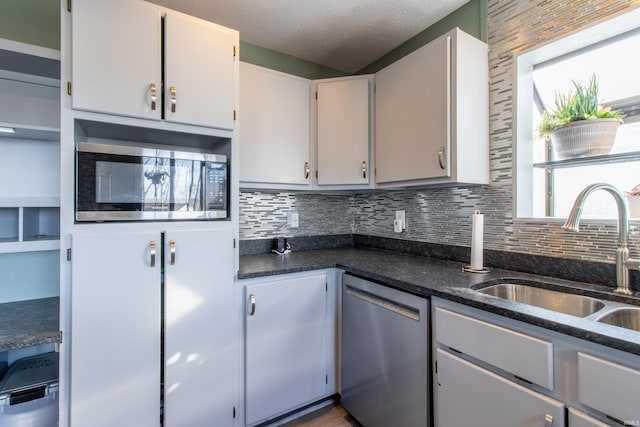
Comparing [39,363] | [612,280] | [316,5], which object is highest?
[316,5]

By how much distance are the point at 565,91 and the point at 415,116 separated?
2.43 feet

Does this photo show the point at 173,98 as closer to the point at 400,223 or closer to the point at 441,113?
the point at 441,113

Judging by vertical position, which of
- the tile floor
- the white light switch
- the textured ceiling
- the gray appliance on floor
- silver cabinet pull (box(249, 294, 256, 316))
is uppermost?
the textured ceiling

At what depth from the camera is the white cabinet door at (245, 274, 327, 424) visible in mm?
1584

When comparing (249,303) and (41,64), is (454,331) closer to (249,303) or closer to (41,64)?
(249,303)

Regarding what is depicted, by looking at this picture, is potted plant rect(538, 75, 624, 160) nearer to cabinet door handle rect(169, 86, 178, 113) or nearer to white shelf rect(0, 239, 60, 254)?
cabinet door handle rect(169, 86, 178, 113)

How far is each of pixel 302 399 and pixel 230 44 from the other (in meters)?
2.02

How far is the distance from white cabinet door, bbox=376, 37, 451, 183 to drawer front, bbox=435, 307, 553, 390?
2.47 ft

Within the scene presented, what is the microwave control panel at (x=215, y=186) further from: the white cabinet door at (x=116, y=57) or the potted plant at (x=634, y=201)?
the potted plant at (x=634, y=201)

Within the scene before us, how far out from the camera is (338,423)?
172cm

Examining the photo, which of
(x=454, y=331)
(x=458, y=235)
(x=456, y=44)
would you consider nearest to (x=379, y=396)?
(x=454, y=331)

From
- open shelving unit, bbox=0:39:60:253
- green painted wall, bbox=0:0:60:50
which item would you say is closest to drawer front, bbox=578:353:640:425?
open shelving unit, bbox=0:39:60:253

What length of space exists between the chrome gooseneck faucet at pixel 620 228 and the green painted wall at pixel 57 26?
1077 millimetres

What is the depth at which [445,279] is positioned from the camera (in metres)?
1.38
